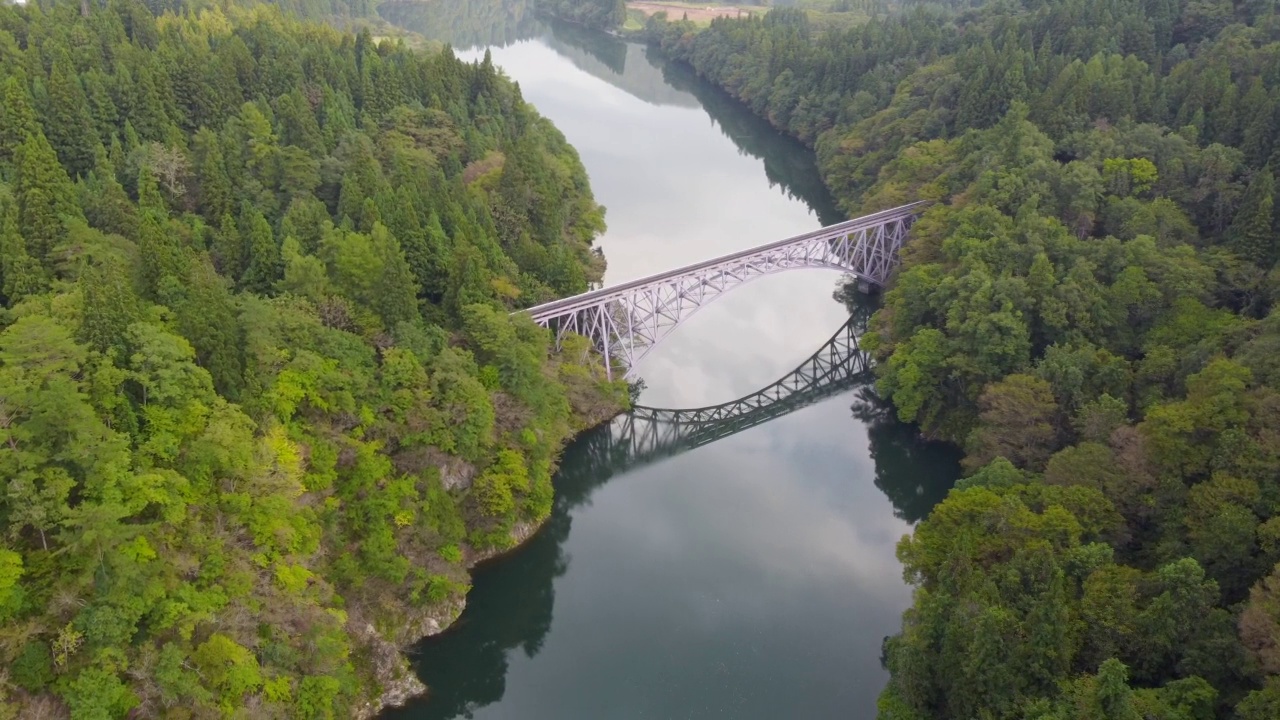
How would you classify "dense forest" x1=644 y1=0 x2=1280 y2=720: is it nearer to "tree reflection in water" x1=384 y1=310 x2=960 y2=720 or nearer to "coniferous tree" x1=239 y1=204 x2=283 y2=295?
"tree reflection in water" x1=384 y1=310 x2=960 y2=720

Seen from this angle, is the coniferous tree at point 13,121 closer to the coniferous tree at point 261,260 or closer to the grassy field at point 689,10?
the coniferous tree at point 261,260

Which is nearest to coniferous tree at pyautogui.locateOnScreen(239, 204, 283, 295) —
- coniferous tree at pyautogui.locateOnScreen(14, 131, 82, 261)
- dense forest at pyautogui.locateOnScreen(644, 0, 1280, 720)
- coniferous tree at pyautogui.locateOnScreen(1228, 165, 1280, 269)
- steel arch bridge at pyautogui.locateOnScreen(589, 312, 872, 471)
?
coniferous tree at pyautogui.locateOnScreen(14, 131, 82, 261)

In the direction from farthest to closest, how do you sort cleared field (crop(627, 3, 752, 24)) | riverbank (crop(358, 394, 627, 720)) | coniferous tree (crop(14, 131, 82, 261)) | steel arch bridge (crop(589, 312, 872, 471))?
1. cleared field (crop(627, 3, 752, 24))
2. steel arch bridge (crop(589, 312, 872, 471))
3. coniferous tree (crop(14, 131, 82, 261))
4. riverbank (crop(358, 394, 627, 720))

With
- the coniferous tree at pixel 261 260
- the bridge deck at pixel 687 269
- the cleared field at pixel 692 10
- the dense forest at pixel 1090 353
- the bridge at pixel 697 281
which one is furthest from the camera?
the cleared field at pixel 692 10

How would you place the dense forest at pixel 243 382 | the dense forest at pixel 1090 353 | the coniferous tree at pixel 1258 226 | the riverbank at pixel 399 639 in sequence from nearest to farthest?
1. the dense forest at pixel 243 382
2. the dense forest at pixel 1090 353
3. the riverbank at pixel 399 639
4. the coniferous tree at pixel 1258 226

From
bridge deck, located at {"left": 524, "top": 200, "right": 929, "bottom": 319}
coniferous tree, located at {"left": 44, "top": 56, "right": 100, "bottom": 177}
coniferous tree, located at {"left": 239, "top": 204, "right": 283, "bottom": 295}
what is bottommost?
bridge deck, located at {"left": 524, "top": 200, "right": 929, "bottom": 319}

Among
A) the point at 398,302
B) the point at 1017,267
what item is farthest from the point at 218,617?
the point at 1017,267

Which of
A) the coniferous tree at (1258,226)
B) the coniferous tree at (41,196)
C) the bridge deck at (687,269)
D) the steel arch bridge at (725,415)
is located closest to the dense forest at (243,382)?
the coniferous tree at (41,196)
